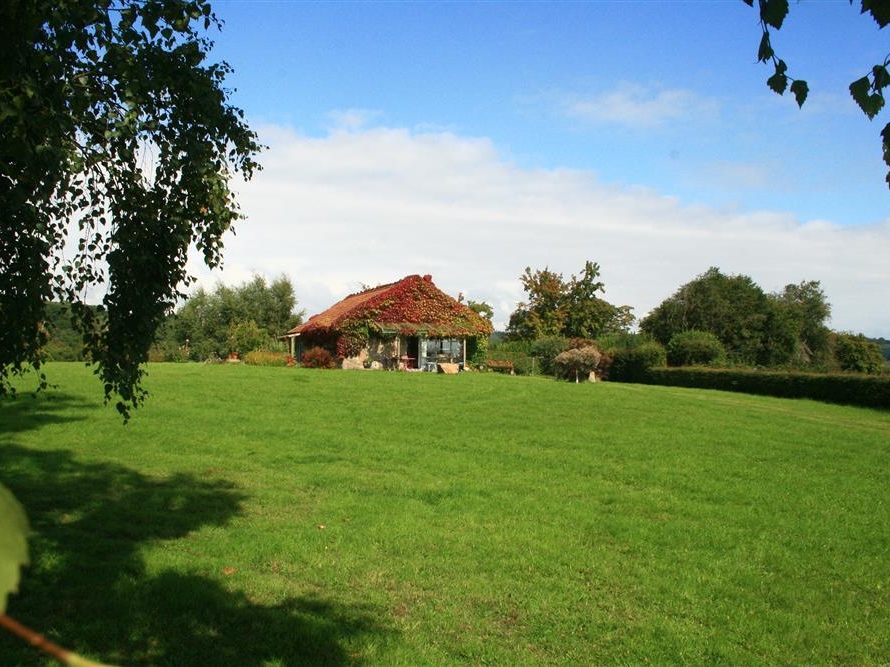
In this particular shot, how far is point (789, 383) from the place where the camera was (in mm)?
30344

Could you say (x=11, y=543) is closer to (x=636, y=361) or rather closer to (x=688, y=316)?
(x=636, y=361)

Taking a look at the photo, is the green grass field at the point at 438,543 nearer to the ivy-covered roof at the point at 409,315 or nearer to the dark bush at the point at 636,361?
the ivy-covered roof at the point at 409,315

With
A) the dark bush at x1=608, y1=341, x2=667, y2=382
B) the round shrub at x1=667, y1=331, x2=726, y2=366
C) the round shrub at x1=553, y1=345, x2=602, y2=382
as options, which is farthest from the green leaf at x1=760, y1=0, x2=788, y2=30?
the round shrub at x1=667, y1=331, x2=726, y2=366

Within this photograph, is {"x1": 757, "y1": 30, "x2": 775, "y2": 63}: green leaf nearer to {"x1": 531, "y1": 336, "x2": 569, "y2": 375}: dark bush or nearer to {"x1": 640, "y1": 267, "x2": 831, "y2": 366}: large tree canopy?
{"x1": 531, "y1": 336, "x2": 569, "y2": 375}: dark bush

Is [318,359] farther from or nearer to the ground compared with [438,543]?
farther from the ground

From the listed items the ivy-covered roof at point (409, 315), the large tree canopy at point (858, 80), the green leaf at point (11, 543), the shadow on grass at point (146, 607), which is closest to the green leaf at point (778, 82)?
the large tree canopy at point (858, 80)

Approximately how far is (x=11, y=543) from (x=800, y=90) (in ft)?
12.2

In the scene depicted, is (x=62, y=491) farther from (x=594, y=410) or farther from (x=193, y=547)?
(x=594, y=410)

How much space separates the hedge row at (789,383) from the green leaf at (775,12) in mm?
27896

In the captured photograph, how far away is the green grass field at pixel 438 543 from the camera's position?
501 cm

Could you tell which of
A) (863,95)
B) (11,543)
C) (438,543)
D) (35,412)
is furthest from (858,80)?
(35,412)

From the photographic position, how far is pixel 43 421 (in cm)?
1373

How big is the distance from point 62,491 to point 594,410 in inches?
542

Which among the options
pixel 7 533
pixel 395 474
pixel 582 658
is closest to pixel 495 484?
pixel 395 474
